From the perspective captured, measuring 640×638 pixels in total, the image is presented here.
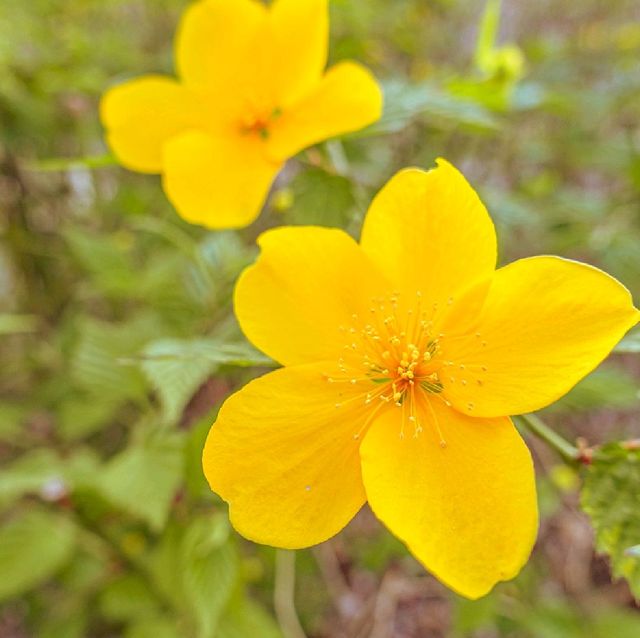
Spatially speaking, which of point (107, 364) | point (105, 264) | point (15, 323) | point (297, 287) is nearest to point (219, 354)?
point (297, 287)

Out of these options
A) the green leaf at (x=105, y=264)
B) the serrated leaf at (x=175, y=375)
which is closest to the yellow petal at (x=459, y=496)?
the serrated leaf at (x=175, y=375)

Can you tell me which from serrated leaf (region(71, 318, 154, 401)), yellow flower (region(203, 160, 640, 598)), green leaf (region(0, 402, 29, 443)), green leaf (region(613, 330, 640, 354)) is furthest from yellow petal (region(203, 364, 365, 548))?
green leaf (region(0, 402, 29, 443))

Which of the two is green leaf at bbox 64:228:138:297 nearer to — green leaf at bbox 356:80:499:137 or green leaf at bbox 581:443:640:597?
green leaf at bbox 356:80:499:137

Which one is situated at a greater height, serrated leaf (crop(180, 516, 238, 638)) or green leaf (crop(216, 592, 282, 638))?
serrated leaf (crop(180, 516, 238, 638))

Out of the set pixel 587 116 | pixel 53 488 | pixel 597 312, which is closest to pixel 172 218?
pixel 53 488

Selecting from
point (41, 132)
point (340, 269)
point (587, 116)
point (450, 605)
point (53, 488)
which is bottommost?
point (450, 605)

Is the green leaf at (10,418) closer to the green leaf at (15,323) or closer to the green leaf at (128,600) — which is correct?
the green leaf at (15,323)

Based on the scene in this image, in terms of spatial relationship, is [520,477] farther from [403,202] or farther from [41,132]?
[41,132]
